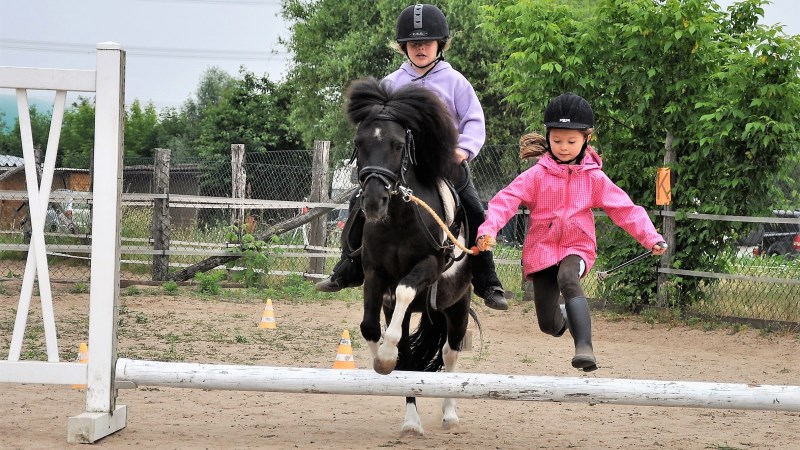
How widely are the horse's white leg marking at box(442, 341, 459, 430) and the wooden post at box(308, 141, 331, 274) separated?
8606mm

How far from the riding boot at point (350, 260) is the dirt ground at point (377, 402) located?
35.6 inches

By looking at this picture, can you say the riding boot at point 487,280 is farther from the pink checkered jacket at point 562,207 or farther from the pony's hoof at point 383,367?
the pony's hoof at point 383,367

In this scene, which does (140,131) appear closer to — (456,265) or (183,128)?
(183,128)

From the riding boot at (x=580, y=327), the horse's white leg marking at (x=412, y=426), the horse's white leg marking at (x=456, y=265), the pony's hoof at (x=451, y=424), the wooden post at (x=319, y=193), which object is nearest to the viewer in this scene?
the riding boot at (x=580, y=327)

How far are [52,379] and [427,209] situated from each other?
227cm

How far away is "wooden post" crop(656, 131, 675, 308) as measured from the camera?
1288 centimetres

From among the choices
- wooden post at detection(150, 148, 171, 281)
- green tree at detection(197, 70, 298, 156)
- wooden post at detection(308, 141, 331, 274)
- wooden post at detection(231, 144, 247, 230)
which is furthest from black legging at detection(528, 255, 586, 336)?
green tree at detection(197, 70, 298, 156)

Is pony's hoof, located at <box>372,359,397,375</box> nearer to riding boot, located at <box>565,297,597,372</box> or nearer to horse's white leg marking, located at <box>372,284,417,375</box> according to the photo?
horse's white leg marking, located at <box>372,284,417,375</box>

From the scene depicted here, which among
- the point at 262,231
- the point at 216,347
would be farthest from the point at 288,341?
the point at 262,231

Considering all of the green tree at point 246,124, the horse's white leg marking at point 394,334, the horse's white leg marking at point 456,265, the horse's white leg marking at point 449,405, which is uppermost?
the green tree at point 246,124

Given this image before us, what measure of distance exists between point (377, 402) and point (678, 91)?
6966mm

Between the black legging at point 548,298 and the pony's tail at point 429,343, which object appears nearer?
the black legging at point 548,298

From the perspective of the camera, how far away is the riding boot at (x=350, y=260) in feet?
20.2

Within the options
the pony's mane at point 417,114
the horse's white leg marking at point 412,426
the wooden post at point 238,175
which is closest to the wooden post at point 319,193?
the wooden post at point 238,175
